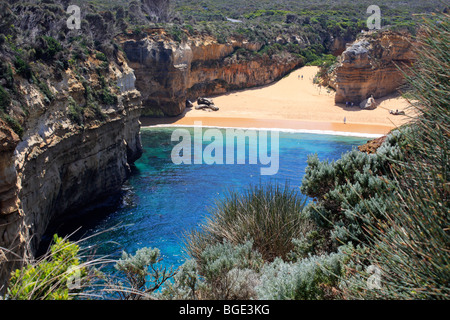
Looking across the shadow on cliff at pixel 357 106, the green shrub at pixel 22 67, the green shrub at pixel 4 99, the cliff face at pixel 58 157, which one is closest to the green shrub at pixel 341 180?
the cliff face at pixel 58 157

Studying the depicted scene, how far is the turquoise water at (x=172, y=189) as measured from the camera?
1404 cm

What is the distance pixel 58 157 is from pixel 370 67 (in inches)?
1213

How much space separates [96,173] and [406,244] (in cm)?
1561

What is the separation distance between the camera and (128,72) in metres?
22.6

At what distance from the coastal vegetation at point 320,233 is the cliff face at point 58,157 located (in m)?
0.69

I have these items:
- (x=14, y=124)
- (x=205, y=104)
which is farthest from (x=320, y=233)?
(x=205, y=104)

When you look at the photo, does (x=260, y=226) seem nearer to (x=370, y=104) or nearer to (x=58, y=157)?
(x=58, y=157)

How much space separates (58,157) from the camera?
1395cm

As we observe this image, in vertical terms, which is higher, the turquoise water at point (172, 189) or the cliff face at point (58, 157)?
the cliff face at point (58, 157)

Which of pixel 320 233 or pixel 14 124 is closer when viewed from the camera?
pixel 320 233

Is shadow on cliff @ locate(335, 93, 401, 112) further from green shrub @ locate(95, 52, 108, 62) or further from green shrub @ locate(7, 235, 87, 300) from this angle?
green shrub @ locate(7, 235, 87, 300)

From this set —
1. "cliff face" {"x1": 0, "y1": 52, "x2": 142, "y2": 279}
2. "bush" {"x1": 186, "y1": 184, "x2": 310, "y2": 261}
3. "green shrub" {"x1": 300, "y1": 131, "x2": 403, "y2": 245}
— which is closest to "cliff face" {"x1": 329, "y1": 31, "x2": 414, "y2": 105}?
"cliff face" {"x1": 0, "y1": 52, "x2": 142, "y2": 279}

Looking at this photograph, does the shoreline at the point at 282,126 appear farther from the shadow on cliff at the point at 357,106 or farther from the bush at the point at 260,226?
the bush at the point at 260,226

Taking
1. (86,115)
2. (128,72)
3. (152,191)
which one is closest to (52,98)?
(86,115)
